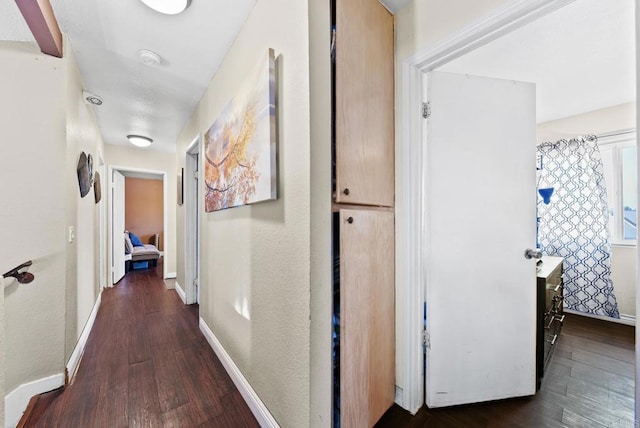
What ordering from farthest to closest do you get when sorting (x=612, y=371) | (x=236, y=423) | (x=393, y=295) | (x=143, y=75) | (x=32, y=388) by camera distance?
(x=143, y=75)
(x=612, y=371)
(x=32, y=388)
(x=393, y=295)
(x=236, y=423)

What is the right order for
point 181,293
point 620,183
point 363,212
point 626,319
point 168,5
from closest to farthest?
point 363,212 < point 168,5 < point 626,319 < point 620,183 < point 181,293

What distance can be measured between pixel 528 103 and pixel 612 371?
6.74ft

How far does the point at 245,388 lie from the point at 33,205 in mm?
1820

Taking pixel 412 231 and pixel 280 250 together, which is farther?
pixel 412 231

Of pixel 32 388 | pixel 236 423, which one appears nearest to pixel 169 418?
pixel 236 423

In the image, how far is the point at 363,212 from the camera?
125 centimetres

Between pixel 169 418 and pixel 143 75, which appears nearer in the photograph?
pixel 169 418

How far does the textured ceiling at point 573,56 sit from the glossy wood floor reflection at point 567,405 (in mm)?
2342

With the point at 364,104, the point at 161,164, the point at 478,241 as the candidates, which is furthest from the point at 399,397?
the point at 161,164

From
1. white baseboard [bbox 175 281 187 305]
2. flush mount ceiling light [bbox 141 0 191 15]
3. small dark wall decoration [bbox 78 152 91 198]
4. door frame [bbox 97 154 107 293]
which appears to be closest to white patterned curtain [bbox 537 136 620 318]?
flush mount ceiling light [bbox 141 0 191 15]

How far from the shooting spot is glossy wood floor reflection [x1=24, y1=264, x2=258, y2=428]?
57.1 inches

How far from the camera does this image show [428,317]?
4.96 feet

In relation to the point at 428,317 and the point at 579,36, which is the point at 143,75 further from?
the point at 579,36

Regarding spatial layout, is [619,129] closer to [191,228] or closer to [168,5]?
[168,5]
